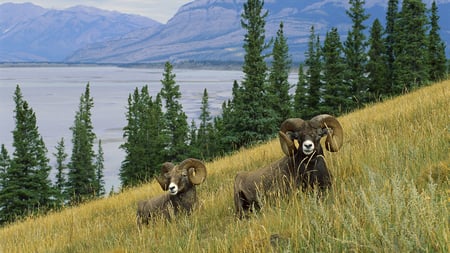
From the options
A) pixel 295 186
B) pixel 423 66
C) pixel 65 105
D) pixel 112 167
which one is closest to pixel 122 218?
pixel 295 186

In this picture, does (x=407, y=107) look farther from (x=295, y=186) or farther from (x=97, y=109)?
(x=97, y=109)

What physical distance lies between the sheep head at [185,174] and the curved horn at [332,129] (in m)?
2.49

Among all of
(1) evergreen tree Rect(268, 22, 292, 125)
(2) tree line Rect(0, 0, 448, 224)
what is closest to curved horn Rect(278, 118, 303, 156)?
(2) tree line Rect(0, 0, 448, 224)

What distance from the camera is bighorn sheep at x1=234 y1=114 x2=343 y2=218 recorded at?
18.4 ft

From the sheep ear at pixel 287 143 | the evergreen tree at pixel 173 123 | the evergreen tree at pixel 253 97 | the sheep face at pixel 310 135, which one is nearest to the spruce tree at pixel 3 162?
the evergreen tree at pixel 173 123

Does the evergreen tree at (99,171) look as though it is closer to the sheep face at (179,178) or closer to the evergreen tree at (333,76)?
the evergreen tree at (333,76)

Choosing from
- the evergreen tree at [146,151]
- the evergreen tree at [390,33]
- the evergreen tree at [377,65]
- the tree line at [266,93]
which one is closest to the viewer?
the tree line at [266,93]

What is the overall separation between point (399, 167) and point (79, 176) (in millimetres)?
47998

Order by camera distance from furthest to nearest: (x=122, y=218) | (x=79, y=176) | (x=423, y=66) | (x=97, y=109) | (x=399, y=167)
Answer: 1. (x=97, y=109)
2. (x=79, y=176)
3. (x=423, y=66)
4. (x=122, y=218)
5. (x=399, y=167)

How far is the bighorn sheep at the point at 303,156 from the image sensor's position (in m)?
5.61

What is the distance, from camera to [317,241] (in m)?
3.39

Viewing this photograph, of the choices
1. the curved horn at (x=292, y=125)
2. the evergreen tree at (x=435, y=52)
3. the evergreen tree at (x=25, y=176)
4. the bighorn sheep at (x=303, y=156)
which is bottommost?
the evergreen tree at (x=25, y=176)

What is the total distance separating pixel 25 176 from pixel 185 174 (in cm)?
3689

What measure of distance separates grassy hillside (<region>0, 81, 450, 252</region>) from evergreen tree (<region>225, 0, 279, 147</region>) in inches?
805
